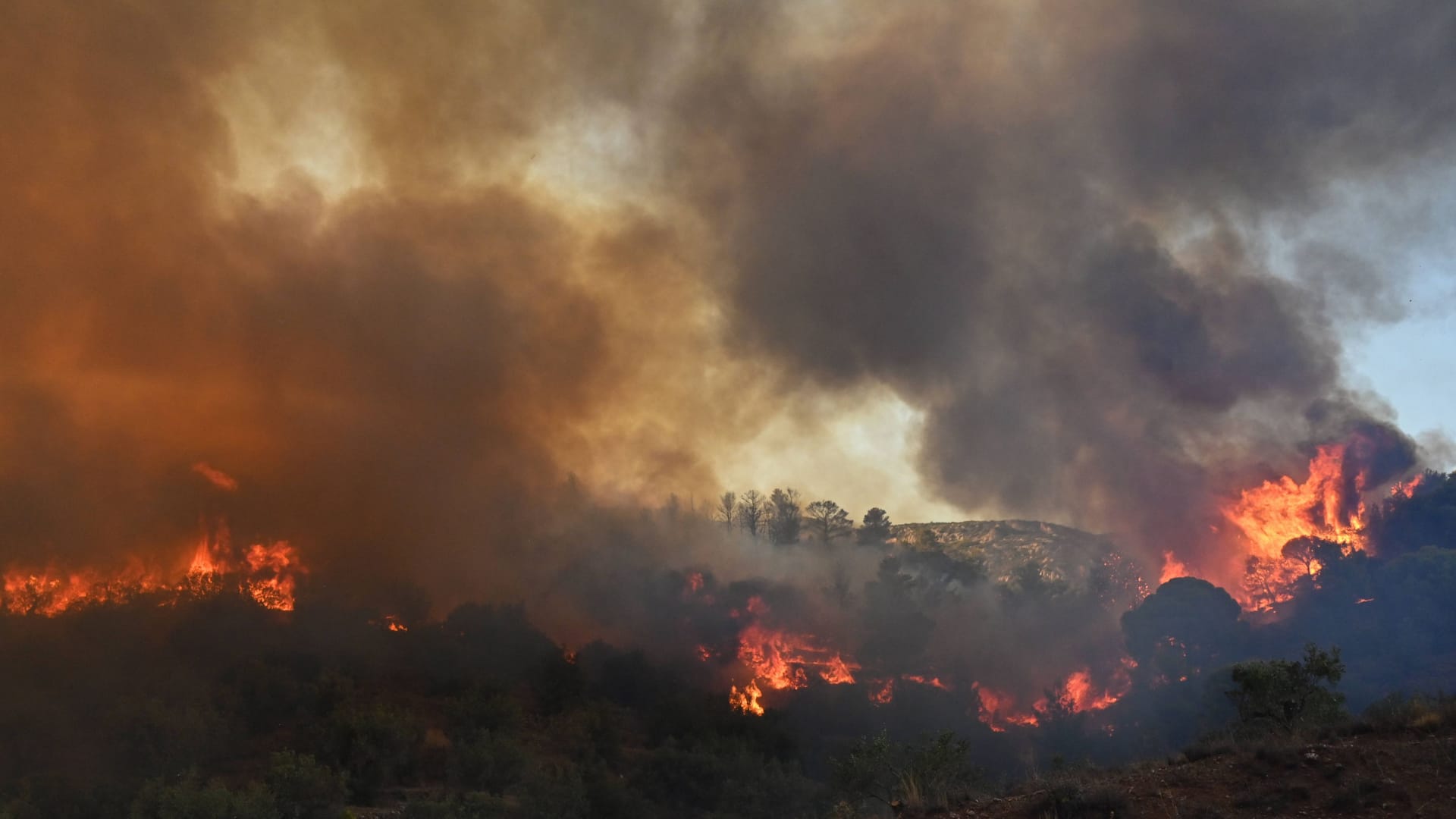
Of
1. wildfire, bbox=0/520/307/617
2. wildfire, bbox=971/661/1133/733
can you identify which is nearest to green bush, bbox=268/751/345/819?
wildfire, bbox=0/520/307/617

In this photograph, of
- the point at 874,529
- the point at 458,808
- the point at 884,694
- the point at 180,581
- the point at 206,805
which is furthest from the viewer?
the point at 874,529

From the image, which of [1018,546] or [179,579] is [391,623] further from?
[1018,546]

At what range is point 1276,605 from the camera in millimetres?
91062

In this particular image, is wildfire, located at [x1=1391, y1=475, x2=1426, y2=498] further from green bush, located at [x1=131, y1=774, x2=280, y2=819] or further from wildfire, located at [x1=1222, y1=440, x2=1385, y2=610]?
green bush, located at [x1=131, y1=774, x2=280, y2=819]

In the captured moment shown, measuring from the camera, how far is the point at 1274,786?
19.6 meters

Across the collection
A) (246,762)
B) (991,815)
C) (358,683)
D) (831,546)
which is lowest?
(991,815)

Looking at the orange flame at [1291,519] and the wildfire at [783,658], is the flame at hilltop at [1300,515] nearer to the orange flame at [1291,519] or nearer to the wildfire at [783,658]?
the orange flame at [1291,519]

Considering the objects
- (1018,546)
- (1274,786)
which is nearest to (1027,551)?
(1018,546)

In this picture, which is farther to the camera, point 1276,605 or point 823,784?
point 1276,605

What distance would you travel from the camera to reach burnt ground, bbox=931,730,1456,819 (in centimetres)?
1809

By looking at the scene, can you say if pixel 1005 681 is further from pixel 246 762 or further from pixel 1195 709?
pixel 246 762

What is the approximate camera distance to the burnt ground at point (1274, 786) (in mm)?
18094

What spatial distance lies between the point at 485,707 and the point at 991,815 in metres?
47.9

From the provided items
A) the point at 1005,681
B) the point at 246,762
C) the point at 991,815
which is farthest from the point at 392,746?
the point at 1005,681
